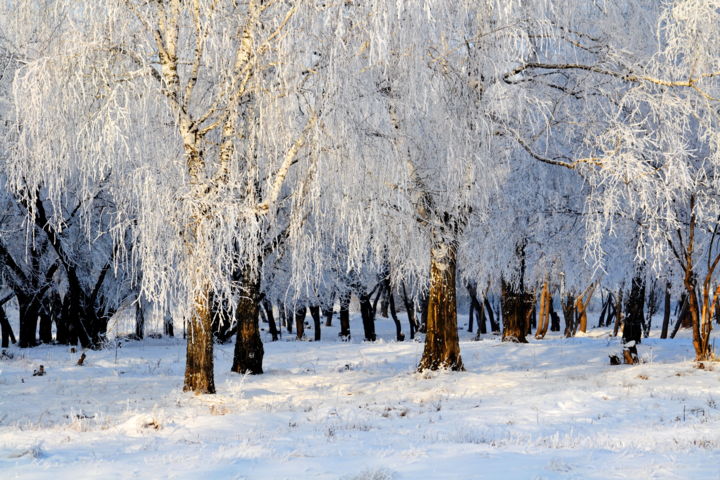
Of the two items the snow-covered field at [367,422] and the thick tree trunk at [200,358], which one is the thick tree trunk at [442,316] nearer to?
the snow-covered field at [367,422]

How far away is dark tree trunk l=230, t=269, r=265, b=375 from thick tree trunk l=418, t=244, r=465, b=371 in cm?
349

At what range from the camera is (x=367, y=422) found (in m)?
8.87

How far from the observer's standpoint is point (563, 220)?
1700 centimetres

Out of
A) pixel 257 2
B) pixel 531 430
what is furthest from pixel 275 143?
pixel 531 430

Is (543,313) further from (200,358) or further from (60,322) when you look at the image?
(200,358)

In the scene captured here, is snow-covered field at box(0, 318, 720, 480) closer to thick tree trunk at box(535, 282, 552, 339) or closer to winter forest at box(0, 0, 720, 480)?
winter forest at box(0, 0, 720, 480)

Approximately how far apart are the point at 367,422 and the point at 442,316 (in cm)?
524

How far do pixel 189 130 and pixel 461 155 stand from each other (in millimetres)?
4299

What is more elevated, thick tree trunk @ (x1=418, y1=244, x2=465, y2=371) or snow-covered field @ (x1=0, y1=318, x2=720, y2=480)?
thick tree trunk @ (x1=418, y1=244, x2=465, y2=371)

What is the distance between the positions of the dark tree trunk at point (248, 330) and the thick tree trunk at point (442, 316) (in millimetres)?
3493

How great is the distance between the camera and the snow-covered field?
229 inches

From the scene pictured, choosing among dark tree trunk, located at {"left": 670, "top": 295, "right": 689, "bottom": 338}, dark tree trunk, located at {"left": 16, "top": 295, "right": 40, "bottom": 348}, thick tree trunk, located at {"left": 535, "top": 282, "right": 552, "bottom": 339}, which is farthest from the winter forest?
dark tree trunk, located at {"left": 670, "top": 295, "right": 689, "bottom": 338}

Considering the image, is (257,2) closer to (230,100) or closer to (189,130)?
(230,100)

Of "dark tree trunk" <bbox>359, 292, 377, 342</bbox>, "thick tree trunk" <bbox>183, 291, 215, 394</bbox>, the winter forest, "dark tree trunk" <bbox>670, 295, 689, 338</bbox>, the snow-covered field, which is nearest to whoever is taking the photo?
the snow-covered field
